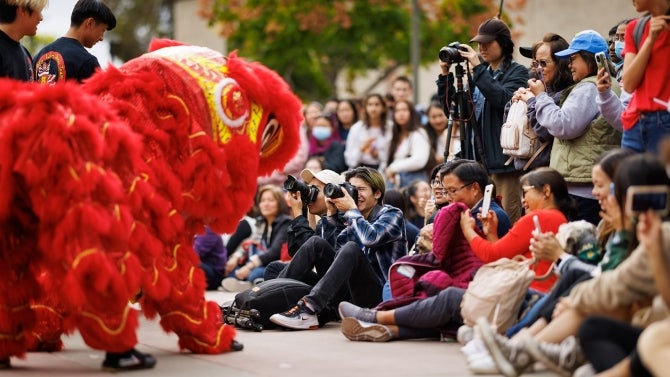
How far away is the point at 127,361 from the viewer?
5.73m

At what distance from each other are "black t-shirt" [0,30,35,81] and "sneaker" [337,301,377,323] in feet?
7.53

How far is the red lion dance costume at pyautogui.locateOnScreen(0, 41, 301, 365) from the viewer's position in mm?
5352

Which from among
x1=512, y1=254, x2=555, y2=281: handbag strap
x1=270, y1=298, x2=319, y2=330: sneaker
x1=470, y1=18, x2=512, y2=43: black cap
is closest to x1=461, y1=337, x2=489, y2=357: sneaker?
x1=512, y1=254, x2=555, y2=281: handbag strap

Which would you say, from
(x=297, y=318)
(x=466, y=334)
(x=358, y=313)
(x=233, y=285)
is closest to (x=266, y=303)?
(x=297, y=318)

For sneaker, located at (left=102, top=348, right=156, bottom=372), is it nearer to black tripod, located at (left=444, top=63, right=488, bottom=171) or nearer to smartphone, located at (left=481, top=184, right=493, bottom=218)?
smartphone, located at (left=481, top=184, right=493, bottom=218)

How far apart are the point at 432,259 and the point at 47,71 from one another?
259 centimetres

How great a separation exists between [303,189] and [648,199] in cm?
368

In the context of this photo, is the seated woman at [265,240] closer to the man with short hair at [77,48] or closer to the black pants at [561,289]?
the man with short hair at [77,48]

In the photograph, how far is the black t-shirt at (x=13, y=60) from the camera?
21.2ft

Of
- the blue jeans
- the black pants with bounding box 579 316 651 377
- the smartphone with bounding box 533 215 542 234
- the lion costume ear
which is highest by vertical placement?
the lion costume ear

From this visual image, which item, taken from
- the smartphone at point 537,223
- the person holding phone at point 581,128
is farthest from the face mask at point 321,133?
the smartphone at point 537,223

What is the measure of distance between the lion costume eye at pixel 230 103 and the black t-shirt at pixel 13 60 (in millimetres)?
1284

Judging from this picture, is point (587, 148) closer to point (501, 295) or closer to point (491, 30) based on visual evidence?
point (491, 30)

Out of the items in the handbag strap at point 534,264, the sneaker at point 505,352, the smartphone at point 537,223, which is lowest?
the sneaker at point 505,352
